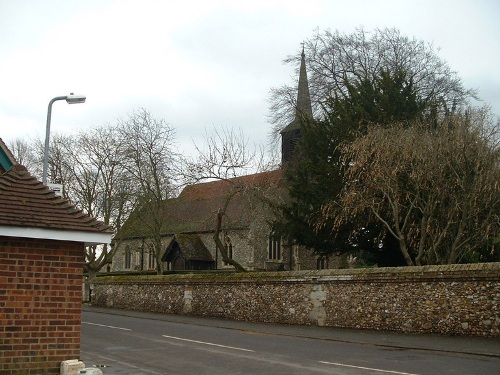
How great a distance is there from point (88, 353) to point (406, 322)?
1075cm

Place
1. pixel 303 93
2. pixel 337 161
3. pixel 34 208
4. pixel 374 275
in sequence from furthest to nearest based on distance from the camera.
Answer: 1. pixel 303 93
2. pixel 337 161
3. pixel 374 275
4. pixel 34 208

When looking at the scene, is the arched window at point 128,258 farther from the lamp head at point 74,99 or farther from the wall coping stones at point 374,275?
the lamp head at point 74,99

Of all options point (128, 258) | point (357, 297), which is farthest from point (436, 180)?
point (128, 258)

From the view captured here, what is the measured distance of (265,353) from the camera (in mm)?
16406

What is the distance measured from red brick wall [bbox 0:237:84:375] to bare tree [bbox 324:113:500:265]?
53.8 ft

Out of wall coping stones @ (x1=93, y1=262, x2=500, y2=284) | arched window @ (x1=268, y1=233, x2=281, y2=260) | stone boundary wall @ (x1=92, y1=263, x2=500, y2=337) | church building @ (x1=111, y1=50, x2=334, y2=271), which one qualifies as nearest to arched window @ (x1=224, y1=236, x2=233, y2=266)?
church building @ (x1=111, y1=50, x2=334, y2=271)

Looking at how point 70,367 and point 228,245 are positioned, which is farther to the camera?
point 228,245

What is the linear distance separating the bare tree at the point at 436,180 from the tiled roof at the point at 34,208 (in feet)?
52.8

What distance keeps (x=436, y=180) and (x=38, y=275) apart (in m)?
18.0

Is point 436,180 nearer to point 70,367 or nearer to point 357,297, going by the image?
point 357,297

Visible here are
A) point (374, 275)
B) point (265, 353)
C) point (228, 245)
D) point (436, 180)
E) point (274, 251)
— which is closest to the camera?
point (265, 353)

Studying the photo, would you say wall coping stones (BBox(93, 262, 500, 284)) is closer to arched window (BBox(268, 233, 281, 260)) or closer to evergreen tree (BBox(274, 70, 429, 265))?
evergreen tree (BBox(274, 70, 429, 265))

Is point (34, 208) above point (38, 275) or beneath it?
above

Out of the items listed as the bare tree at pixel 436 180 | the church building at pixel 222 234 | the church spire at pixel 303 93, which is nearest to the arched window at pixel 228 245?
the church building at pixel 222 234
